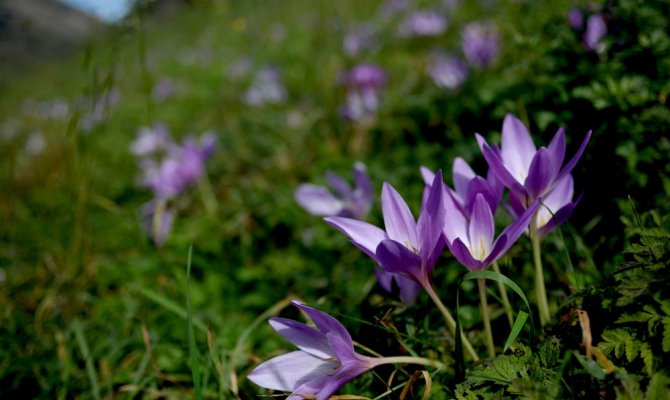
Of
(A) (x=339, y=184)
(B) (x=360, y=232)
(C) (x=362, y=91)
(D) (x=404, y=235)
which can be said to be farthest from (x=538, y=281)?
(C) (x=362, y=91)

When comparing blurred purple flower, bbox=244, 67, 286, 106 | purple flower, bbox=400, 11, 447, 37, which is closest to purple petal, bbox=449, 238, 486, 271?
blurred purple flower, bbox=244, 67, 286, 106

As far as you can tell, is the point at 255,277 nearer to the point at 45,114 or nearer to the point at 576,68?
the point at 576,68

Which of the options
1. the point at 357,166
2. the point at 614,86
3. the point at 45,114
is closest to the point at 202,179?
the point at 357,166

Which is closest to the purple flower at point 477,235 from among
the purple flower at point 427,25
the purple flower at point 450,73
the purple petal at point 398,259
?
the purple petal at point 398,259

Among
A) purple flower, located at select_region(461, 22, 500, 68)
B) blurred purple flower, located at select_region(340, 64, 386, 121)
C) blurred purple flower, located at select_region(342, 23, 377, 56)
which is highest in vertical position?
blurred purple flower, located at select_region(342, 23, 377, 56)

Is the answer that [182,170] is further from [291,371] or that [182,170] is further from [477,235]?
[477,235]

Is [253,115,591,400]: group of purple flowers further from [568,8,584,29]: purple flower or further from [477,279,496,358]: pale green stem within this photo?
[568,8,584,29]: purple flower

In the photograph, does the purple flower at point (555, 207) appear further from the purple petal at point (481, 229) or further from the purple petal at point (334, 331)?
the purple petal at point (334, 331)
